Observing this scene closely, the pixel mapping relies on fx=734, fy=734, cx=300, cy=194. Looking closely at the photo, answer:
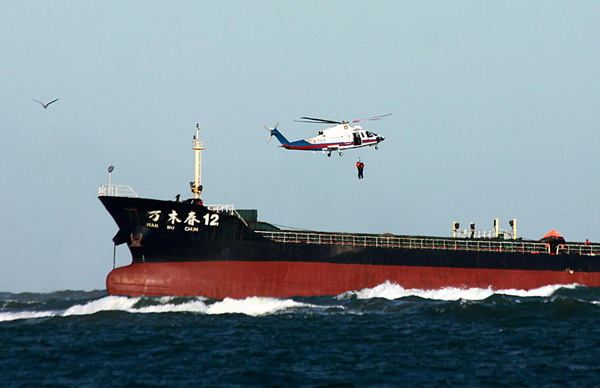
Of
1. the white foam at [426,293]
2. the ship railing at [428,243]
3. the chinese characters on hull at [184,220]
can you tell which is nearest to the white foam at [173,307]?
the chinese characters on hull at [184,220]

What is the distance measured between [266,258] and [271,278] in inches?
50.2

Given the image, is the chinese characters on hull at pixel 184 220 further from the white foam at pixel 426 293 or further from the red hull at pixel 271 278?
the white foam at pixel 426 293

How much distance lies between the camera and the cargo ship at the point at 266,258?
43844mm

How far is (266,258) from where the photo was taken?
45594 mm

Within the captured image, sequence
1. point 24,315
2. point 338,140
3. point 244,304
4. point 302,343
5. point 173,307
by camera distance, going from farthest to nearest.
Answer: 1. point 338,140
2. point 244,304
3. point 173,307
4. point 24,315
5. point 302,343

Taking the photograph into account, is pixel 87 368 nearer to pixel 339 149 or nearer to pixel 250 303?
pixel 250 303

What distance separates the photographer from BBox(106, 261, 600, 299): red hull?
43.7 meters

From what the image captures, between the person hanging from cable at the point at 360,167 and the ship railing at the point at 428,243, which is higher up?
the person hanging from cable at the point at 360,167

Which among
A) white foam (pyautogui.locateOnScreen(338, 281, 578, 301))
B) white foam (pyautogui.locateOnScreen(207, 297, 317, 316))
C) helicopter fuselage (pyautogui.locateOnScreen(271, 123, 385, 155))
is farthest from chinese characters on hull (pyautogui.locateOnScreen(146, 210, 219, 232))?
helicopter fuselage (pyautogui.locateOnScreen(271, 123, 385, 155))

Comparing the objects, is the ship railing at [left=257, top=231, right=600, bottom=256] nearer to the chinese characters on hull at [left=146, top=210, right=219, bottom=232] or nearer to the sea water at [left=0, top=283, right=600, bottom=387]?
the chinese characters on hull at [left=146, top=210, right=219, bottom=232]

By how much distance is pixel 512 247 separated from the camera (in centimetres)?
5547

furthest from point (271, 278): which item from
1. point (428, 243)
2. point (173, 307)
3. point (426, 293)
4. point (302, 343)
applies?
point (302, 343)

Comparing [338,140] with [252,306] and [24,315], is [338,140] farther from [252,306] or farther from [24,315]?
[24,315]

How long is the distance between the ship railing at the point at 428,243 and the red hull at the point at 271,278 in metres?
1.79
